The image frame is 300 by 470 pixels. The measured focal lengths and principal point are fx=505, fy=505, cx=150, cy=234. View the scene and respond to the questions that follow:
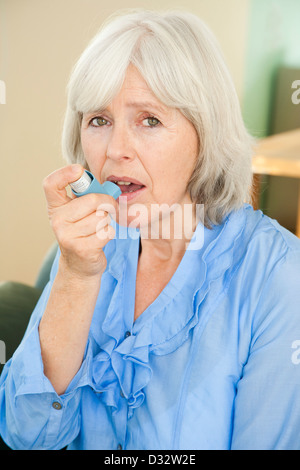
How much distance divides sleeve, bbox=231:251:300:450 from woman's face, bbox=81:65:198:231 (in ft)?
0.92

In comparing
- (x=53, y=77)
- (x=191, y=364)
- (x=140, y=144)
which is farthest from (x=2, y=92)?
(x=191, y=364)

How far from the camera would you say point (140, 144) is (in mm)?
962

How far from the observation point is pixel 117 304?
110cm

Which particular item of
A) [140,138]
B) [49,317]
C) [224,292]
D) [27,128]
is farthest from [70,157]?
[27,128]

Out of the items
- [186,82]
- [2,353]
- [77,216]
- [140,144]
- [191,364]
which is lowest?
[2,353]

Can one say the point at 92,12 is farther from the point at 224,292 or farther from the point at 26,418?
the point at 26,418

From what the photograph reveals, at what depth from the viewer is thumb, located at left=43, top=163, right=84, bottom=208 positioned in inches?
34.1

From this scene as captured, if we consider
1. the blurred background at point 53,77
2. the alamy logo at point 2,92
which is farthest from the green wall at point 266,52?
the alamy logo at point 2,92

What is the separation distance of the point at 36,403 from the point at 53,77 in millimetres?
1314

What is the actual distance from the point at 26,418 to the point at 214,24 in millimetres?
1554

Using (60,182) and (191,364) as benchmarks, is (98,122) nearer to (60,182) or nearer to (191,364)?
(60,182)

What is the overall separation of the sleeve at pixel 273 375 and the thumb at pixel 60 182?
1.30ft

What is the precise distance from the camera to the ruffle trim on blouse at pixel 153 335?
98cm

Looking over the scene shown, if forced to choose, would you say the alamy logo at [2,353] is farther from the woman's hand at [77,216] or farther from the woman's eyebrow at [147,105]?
the woman's eyebrow at [147,105]
